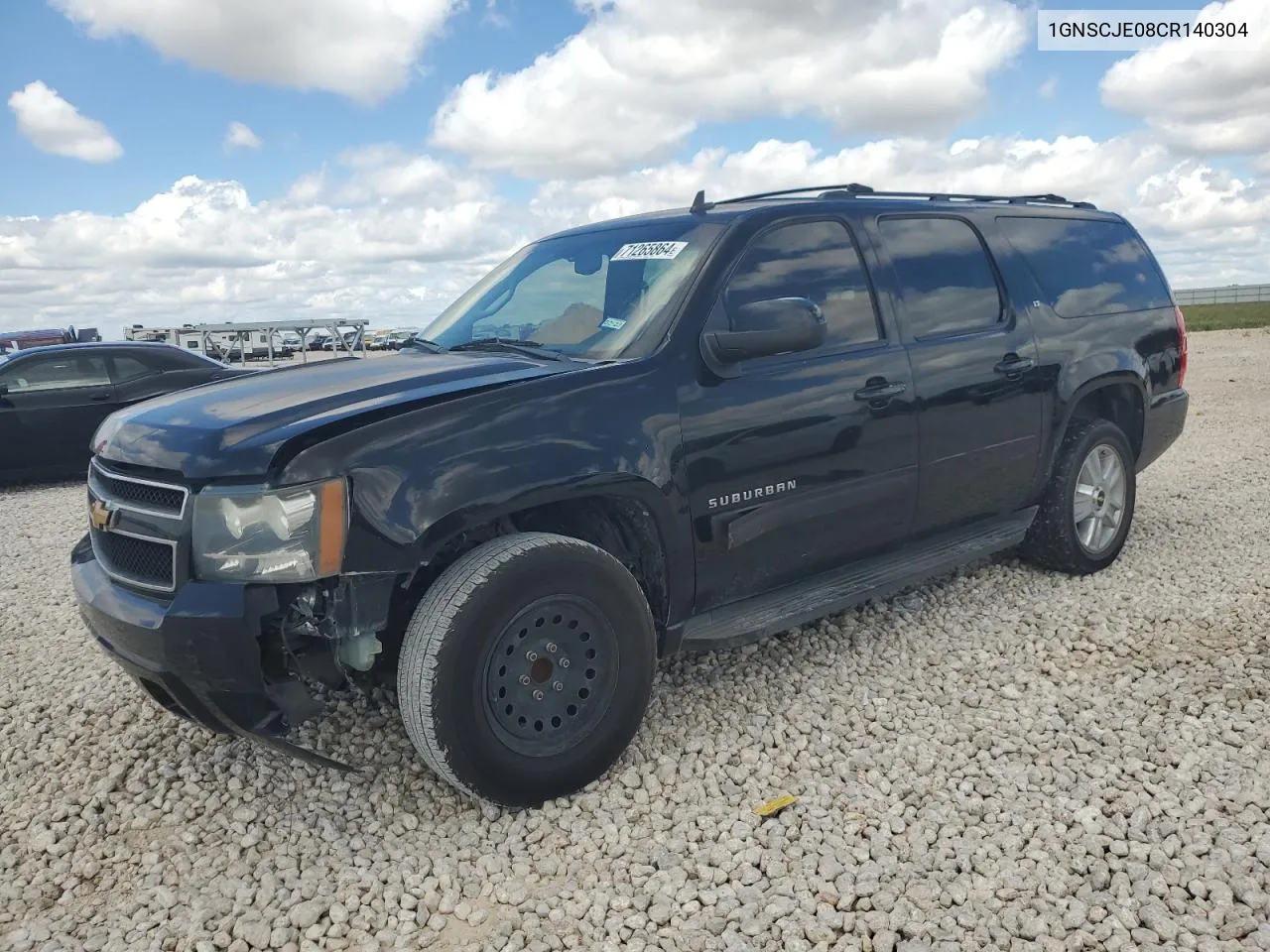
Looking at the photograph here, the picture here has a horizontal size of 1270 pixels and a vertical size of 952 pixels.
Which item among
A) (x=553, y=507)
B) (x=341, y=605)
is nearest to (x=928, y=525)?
(x=553, y=507)

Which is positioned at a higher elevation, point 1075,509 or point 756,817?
point 1075,509

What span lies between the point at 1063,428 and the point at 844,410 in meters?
1.75

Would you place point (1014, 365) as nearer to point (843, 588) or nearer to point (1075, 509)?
point (1075, 509)

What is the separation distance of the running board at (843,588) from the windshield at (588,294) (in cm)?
104

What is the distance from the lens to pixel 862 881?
264cm

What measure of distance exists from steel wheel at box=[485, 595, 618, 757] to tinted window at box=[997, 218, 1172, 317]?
3155 mm

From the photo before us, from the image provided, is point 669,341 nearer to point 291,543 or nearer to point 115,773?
point 291,543

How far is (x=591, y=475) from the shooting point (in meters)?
3.06

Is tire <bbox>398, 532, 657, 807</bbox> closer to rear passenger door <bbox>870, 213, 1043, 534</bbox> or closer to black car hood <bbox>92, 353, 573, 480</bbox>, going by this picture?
black car hood <bbox>92, 353, 573, 480</bbox>

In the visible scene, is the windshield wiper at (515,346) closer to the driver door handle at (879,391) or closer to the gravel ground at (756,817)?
the driver door handle at (879,391)

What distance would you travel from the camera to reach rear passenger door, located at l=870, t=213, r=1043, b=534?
4.13 meters

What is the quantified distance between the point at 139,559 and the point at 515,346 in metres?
1.52

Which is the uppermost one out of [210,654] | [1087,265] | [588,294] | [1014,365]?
[1087,265]

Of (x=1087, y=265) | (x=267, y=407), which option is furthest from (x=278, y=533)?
(x=1087, y=265)
